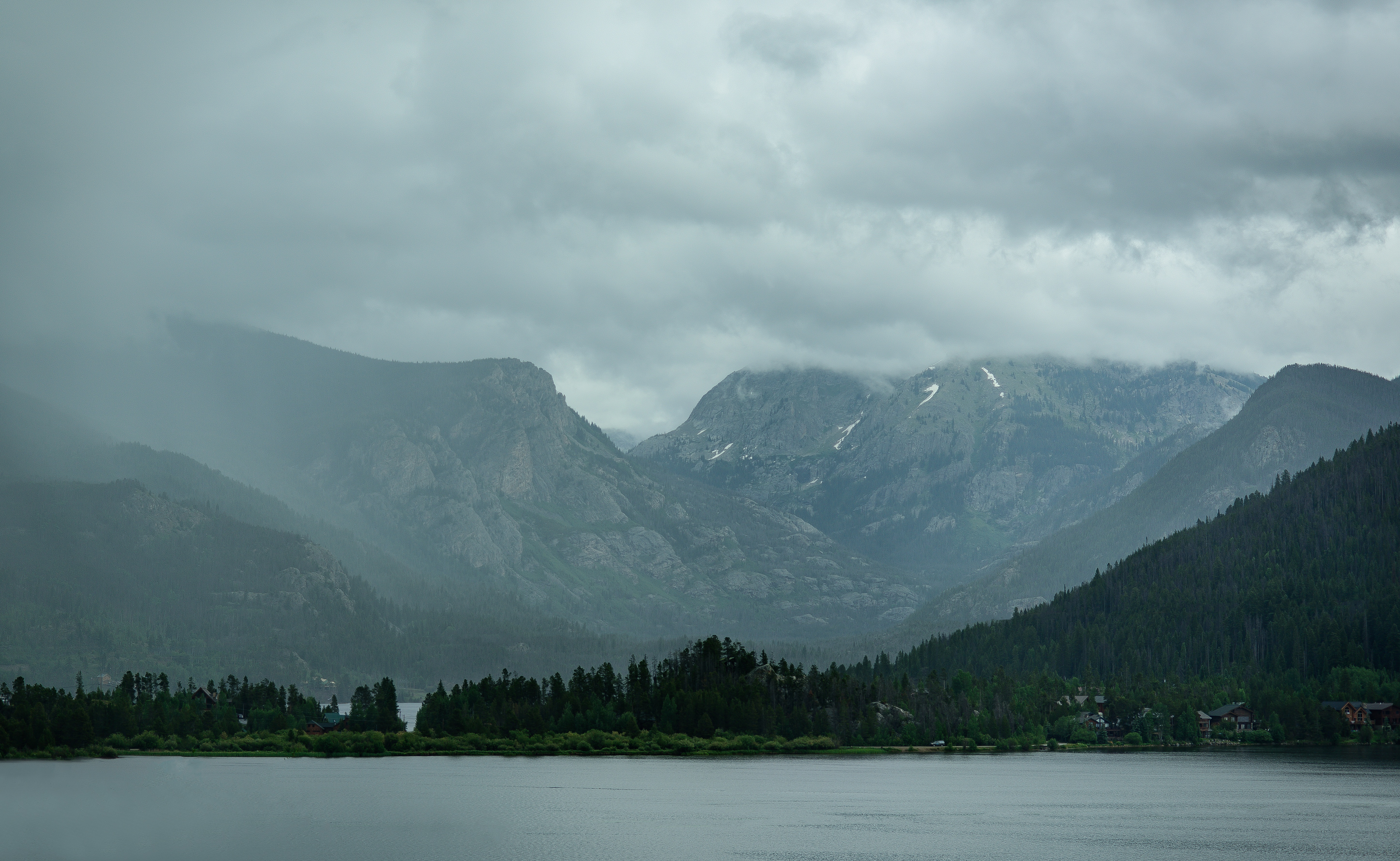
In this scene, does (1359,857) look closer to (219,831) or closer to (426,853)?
(426,853)

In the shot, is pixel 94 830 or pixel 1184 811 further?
pixel 1184 811

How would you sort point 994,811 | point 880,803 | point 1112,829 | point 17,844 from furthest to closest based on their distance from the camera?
point 880,803, point 994,811, point 1112,829, point 17,844

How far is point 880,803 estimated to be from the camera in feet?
580

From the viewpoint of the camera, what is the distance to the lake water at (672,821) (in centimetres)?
13175

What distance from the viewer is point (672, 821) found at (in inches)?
6156

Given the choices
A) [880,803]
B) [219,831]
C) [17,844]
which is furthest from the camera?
[880,803]

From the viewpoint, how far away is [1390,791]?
180 metres

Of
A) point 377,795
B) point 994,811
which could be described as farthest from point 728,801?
point 377,795

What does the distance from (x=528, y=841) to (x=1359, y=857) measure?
Result: 77308 millimetres

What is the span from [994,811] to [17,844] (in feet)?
341

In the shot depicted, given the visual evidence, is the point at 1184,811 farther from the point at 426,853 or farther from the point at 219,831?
the point at 219,831

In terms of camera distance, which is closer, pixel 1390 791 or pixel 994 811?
pixel 994 811

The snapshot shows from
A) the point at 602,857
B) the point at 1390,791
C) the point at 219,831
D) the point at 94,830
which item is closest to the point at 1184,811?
the point at 1390,791

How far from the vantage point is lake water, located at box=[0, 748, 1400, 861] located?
132 meters
